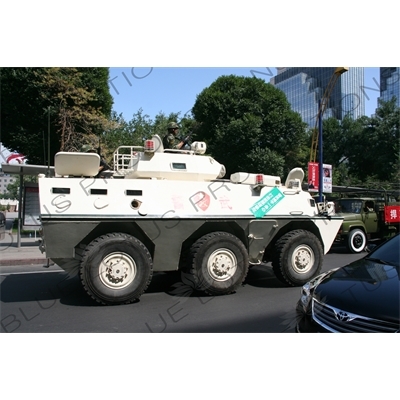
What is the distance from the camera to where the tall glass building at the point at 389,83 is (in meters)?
12.1

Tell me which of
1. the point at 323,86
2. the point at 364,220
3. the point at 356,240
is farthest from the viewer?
the point at 323,86

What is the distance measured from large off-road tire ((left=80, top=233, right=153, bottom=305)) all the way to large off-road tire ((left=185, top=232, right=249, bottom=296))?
2.59 ft

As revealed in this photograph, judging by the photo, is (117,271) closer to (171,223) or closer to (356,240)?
(171,223)

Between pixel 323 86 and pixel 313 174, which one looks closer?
pixel 323 86

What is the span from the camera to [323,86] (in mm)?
15516

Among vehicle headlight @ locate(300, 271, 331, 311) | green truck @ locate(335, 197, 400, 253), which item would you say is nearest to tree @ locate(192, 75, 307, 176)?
green truck @ locate(335, 197, 400, 253)

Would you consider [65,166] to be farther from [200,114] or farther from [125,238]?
[200,114]

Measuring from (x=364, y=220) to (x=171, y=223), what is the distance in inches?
380

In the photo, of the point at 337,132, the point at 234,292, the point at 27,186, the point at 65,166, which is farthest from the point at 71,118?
the point at 337,132

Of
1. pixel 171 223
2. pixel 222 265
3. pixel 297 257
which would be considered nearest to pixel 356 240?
pixel 297 257

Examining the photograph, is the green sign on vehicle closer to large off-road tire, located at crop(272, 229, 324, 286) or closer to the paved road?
→ large off-road tire, located at crop(272, 229, 324, 286)

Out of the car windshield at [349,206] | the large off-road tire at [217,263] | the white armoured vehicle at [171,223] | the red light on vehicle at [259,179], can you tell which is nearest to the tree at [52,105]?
the white armoured vehicle at [171,223]

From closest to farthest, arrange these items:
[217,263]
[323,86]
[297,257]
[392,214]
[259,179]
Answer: [217,263] → [259,179] → [297,257] → [392,214] → [323,86]

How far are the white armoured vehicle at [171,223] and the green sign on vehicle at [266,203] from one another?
18 mm
